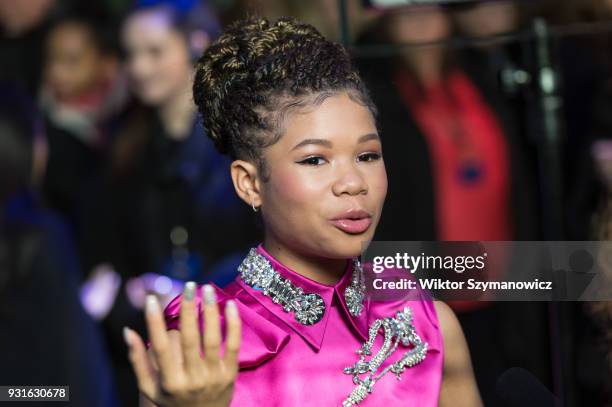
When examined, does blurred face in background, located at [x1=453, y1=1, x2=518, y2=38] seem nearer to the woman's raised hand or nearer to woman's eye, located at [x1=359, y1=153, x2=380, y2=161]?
woman's eye, located at [x1=359, y1=153, x2=380, y2=161]

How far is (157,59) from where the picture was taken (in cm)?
409

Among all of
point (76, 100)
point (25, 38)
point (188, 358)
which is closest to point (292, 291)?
point (188, 358)

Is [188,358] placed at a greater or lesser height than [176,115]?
lesser

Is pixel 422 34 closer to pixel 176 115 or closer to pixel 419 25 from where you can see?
pixel 419 25

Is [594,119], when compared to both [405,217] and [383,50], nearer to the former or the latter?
[383,50]

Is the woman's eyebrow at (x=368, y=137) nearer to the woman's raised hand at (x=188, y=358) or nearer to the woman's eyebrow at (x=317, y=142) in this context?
the woman's eyebrow at (x=317, y=142)

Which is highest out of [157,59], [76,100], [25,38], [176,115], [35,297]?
[25,38]

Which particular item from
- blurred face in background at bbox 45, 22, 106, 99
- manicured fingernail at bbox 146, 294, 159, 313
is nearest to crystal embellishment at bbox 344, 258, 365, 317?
manicured fingernail at bbox 146, 294, 159, 313

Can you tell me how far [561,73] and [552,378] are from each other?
1266mm

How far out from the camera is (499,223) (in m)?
3.10

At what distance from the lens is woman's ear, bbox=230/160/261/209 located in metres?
2.00

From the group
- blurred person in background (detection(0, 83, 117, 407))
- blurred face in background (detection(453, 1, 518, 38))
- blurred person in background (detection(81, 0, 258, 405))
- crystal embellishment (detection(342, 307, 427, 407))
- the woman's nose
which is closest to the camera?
the woman's nose

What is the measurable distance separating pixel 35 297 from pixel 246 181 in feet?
4.93

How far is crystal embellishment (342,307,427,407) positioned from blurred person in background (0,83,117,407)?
1.32 meters
